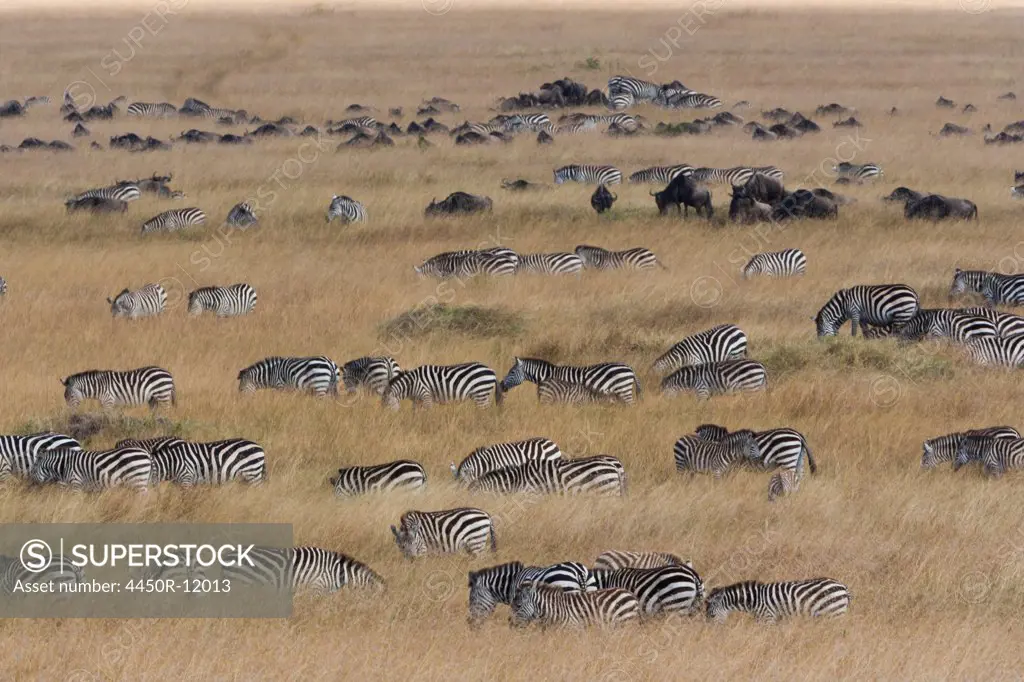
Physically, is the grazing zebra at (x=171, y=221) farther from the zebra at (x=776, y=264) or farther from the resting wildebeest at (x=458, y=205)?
the zebra at (x=776, y=264)

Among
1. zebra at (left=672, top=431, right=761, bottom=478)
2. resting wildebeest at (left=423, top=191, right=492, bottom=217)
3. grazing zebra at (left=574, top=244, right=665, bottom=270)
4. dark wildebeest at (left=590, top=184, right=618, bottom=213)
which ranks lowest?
zebra at (left=672, top=431, right=761, bottom=478)

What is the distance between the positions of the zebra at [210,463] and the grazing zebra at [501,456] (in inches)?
71.3

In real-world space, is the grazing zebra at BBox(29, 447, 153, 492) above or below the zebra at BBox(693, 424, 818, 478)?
below

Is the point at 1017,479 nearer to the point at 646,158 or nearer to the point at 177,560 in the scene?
the point at 177,560

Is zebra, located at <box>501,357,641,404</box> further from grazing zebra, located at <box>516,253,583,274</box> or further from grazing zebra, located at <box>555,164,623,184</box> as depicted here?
grazing zebra, located at <box>555,164,623,184</box>

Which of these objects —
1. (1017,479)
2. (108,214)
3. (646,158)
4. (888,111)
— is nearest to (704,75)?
(888,111)

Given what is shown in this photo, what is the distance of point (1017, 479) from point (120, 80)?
49.5m

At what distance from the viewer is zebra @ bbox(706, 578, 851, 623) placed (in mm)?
9297

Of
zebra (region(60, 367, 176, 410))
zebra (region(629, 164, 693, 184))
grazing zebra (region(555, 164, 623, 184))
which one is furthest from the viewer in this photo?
zebra (region(629, 164, 693, 184))

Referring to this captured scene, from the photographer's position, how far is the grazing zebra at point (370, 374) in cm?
1587

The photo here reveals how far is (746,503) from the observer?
38.6 feet

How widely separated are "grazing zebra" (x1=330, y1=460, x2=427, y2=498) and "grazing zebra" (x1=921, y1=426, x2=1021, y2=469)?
4.80 meters

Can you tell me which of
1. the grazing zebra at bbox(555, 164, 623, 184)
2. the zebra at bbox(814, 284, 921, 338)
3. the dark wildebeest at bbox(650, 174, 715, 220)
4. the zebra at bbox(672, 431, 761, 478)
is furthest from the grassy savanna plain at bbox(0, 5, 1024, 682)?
the grazing zebra at bbox(555, 164, 623, 184)

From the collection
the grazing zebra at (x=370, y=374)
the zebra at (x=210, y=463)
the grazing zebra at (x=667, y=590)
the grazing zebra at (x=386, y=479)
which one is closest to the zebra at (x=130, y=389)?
the grazing zebra at (x=370, y=374)
